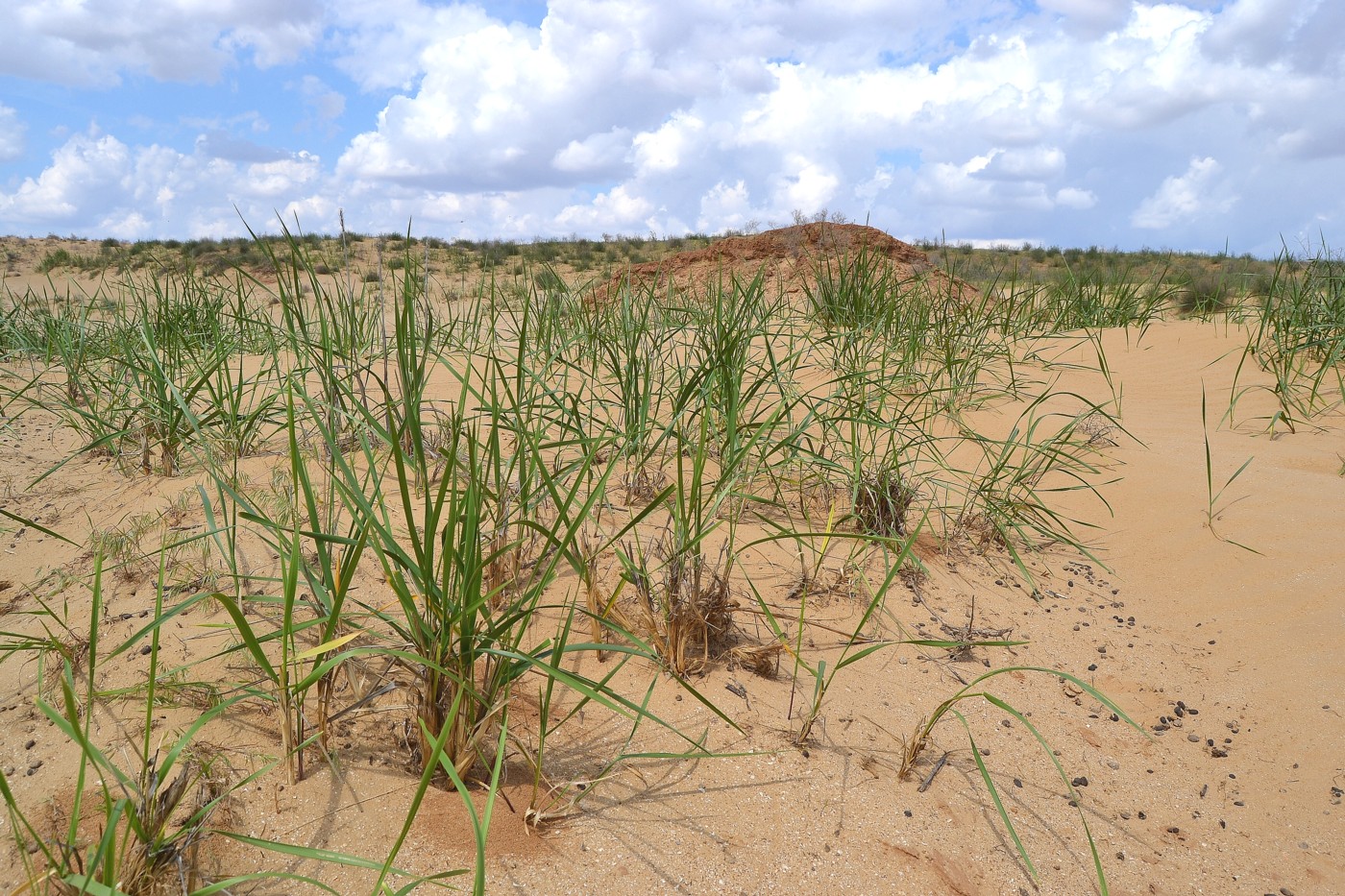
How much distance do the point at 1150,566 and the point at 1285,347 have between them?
9.14ft

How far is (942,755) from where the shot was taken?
1665 mm

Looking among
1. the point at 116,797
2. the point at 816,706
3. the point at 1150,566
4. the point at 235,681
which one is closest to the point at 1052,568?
the point at 1150,566

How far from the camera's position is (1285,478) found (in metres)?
3.12

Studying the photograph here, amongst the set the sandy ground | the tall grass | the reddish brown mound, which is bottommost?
the sandy ground

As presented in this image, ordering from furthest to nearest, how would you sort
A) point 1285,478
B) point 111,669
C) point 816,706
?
point 1285,478 < point 111,669 < point 816,706

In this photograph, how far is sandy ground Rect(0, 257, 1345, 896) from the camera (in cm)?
135

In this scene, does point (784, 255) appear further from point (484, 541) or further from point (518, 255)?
point (518, 255)

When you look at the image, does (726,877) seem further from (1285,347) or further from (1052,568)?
(1285,347)

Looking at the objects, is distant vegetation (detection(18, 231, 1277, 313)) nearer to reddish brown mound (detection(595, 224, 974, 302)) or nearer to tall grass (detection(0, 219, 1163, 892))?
reddish brown mound (detection(595, 224, 974, 302))

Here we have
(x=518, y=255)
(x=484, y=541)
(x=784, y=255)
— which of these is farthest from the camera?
(x=518, y=255)

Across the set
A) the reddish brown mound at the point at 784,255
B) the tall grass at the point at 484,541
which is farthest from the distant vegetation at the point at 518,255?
the tall grass at the point at 484,541

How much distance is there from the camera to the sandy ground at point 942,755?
4.44 feet

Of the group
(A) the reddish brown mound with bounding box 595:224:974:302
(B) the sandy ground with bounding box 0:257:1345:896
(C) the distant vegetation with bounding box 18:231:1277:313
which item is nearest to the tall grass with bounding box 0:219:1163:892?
(B) the sandy ground with bounding box 0:257:1345:896

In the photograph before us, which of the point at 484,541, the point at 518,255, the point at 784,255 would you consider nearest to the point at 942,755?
the point at 484,541
